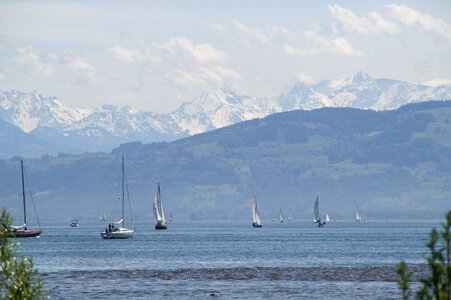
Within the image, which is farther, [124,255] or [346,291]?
[124,255]

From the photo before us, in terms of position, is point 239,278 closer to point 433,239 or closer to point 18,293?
point 18,293

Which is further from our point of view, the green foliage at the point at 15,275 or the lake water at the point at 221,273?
the lake water at the point at 221,273

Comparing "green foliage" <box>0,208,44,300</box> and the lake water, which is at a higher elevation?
"green foliage" <box>0,208,44,300</box>

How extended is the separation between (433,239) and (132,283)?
236 ft

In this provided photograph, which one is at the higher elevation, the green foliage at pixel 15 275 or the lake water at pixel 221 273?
the green foliage at pixel 15 275

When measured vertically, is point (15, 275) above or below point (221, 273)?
above

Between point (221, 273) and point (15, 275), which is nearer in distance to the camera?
point (15, 275)

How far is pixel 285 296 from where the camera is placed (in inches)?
3627

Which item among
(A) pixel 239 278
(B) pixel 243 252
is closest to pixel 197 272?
(A) pixel 239 278

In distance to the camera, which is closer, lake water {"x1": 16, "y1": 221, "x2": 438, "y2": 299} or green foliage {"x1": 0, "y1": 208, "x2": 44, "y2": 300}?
green foliage {"x1": 0, "y1": 208, "x2": 44, "y2": 300}

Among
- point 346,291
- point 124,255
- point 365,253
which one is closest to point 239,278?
point 346,291

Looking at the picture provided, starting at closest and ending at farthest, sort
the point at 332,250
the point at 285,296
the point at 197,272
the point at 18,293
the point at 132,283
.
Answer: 1. the point at 18,293
2. the point at 285,296
3. the point at 132,283
4. the point at 197,272
5. the point at 332,250

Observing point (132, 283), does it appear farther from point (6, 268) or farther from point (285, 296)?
point (6, 268)

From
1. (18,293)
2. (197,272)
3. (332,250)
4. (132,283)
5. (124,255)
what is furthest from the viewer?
(332,250)
